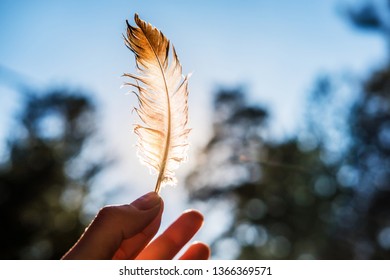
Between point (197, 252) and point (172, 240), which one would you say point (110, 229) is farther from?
point (197, 252)

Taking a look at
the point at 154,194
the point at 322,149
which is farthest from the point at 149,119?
the point at 322,149

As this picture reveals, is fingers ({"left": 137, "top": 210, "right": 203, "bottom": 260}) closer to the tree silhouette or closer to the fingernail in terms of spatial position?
the fingernail

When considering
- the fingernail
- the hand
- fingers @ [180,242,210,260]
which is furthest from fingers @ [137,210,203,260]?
the fingernail

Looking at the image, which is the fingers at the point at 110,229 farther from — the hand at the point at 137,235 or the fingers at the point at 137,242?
the fingers at the point at 137,242

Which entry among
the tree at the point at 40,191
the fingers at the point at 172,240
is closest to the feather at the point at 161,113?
the fingers at the point at 172,240

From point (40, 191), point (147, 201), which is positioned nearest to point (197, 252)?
point (147, 201)

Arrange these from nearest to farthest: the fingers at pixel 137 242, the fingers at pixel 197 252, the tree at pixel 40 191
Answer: the fingers at pixel 137 242, the fingers at pixel 197 252, the tree at pixel 40 191
